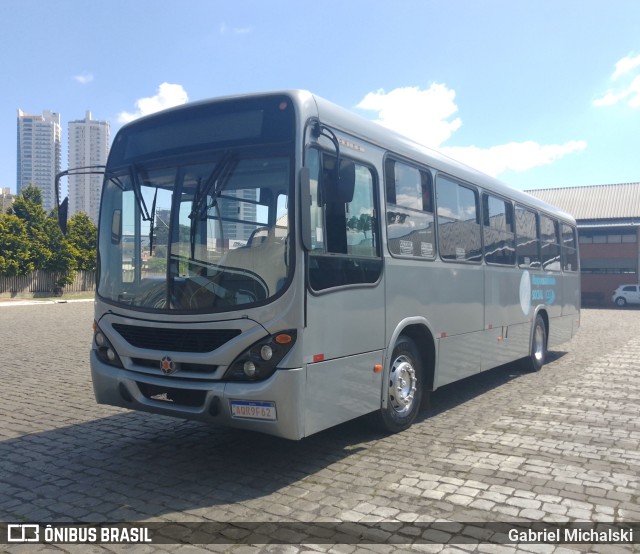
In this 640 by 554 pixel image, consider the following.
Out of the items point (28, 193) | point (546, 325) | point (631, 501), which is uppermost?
point (28, 193)

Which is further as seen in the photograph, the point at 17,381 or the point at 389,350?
the point at 17,381

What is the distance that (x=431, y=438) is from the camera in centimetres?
648

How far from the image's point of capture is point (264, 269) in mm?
4984

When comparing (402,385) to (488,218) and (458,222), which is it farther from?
(488,218)

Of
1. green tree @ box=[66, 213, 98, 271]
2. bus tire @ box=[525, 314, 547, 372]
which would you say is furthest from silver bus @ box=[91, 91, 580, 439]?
green tree @ box=[66, 213, 98, 271]

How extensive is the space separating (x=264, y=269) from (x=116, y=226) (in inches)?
72.6

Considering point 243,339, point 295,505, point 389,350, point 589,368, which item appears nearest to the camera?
point 295,505

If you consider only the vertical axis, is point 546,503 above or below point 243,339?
below

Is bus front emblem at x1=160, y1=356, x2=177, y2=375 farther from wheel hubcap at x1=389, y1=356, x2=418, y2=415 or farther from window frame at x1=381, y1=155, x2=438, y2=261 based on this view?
window frame at x1=381, y1=155, x2=438, y2=261

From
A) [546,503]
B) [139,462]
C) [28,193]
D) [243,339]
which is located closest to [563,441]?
[546,503]

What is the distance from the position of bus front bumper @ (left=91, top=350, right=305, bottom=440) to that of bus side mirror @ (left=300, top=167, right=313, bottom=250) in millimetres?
1069

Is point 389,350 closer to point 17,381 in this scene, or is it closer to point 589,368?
point 17,381

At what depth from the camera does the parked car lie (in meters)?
41.8

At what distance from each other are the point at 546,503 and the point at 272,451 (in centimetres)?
257
